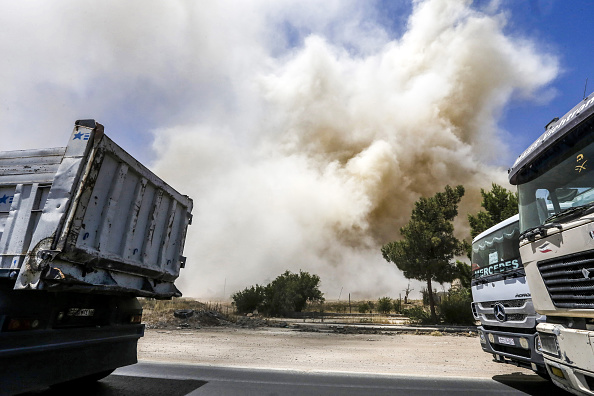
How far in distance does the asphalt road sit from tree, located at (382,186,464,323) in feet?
75.0

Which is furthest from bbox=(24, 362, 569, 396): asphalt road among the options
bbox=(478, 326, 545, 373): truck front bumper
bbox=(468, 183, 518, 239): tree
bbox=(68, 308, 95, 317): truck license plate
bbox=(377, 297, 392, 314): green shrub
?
bbox=(377, 297, 392, 314): green shrub

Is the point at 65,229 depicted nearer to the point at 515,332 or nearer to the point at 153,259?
the point at 153,259

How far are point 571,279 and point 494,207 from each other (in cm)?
2302

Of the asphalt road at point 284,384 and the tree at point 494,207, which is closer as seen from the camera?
the asphalt road at point 284,384

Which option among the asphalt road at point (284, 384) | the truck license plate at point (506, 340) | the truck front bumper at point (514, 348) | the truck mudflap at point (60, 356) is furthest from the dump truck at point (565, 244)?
the truck mudflap at point (60, 356)

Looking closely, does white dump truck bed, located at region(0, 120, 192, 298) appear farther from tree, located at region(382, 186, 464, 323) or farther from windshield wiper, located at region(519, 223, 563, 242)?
tree, located at region(382, 186, 464, 323)

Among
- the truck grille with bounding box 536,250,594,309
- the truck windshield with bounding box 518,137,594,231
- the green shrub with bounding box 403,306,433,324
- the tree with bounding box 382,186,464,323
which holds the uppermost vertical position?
the tree with bounding box 382,186,464,323

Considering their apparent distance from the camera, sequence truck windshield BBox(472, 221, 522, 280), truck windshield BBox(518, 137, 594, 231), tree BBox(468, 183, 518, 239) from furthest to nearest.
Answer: tree BBox(468, 183, 518, 239) → truck windshield BBox(472, 221, 522, 280) → truck windshield BBox(518, 137, 594, 231)

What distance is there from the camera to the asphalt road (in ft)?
16.6

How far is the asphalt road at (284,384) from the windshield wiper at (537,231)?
107 inches

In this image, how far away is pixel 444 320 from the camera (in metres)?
25.6

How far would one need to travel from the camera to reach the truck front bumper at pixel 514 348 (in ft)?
15.7

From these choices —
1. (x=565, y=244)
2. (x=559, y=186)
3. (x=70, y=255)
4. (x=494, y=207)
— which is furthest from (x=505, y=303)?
(x=494, y=207)

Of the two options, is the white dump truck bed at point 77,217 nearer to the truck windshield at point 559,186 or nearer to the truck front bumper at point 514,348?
the truck windshield at point 559,186
